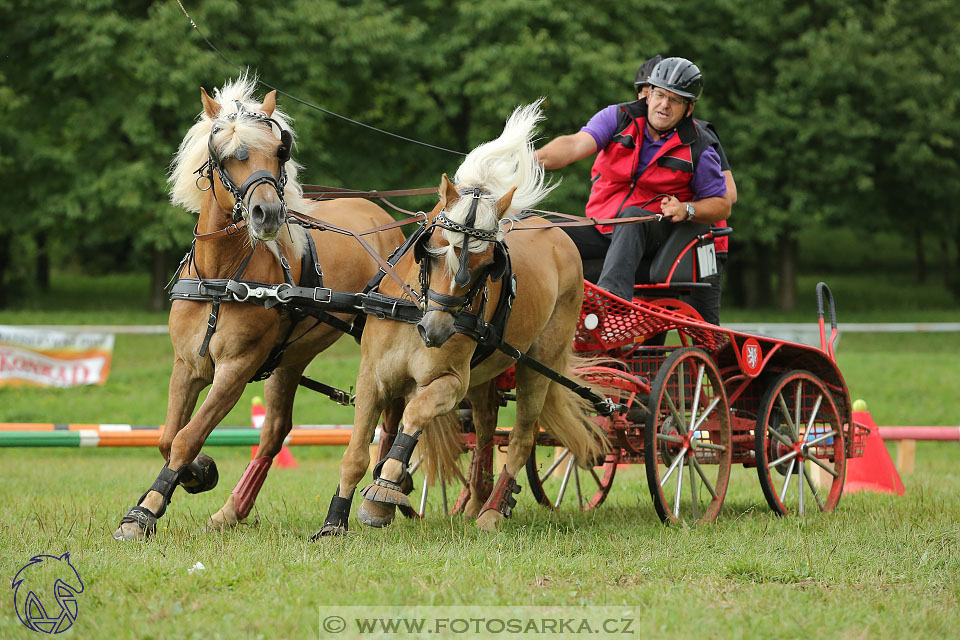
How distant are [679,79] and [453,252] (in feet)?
7.81

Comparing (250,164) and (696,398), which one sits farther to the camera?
(696,398)

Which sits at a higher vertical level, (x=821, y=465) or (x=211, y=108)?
(x=211, y=108)

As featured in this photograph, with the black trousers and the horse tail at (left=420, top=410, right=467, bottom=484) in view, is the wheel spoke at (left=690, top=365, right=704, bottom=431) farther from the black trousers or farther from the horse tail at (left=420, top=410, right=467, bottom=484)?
the horse tail at (left=420, top=410, right=467, bottom=484)

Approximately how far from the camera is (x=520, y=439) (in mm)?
6270

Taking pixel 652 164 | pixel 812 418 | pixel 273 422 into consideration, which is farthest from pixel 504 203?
pixel 812 418

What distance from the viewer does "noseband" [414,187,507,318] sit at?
4.89 m

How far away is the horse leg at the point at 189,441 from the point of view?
17.4 feet

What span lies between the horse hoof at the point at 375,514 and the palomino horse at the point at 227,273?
0.94 meters

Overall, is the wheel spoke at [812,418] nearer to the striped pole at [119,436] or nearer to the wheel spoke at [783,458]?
the wheel spoke at [783,458]

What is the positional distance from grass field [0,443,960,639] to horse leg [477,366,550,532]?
7.0 inches

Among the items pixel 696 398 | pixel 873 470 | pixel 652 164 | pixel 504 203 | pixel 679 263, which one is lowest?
pixel 873 470

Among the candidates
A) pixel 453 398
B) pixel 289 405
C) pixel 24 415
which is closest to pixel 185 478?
pixel 289 405

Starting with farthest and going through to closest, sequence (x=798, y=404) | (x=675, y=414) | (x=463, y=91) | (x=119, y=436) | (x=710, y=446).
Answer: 1. (x=463, y=91)
2. (x=119, y=436)
3. (x=798, y=404)
4. (x=710, y=446)
5. (x=675, y=414)

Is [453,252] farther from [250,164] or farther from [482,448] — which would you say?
[482,448]
